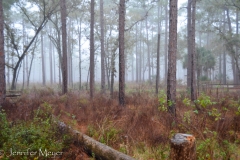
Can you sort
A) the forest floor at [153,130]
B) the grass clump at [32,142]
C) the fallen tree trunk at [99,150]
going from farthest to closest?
1. the forest floor at [153,130]
2. the grass clump at [32,142]
3. the fallen tree trunk at [99,150]

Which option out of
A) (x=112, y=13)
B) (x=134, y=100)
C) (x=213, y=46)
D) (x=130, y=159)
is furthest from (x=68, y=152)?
(x=213, y=46)

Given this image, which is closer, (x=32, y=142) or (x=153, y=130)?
(x=32, y=142)

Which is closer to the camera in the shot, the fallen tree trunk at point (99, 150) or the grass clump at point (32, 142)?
the fallen tree trunk at point (99, 150)

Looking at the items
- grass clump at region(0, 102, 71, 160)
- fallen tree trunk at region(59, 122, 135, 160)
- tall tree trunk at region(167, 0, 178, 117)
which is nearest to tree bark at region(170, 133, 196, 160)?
fallen tree trunk at region(59, 122, 135, 160)

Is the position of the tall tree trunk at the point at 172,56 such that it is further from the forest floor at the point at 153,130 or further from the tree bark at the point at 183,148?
the tree bark at the point at 183,148

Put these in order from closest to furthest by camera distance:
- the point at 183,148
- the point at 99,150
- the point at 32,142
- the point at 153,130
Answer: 1. the point at 183,148
2. the point at 99,150
3. the point at 32,142
4. the point at 153,130

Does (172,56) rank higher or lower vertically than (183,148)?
higher

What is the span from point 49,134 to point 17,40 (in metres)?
13.3

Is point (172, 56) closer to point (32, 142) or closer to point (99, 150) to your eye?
point (99, 150)

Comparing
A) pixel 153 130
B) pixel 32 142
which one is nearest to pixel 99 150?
pixel 32 142

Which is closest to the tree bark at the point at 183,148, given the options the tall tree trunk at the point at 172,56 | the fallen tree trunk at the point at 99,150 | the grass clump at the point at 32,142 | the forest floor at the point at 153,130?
the forest floor at the point at 153,130

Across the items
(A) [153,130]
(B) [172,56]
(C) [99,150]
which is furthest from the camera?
(B) [172,56]

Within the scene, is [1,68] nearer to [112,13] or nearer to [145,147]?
[145,147]

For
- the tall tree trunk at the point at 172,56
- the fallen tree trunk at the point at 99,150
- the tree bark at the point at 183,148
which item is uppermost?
the tall tree trunk at the point at 172,56
